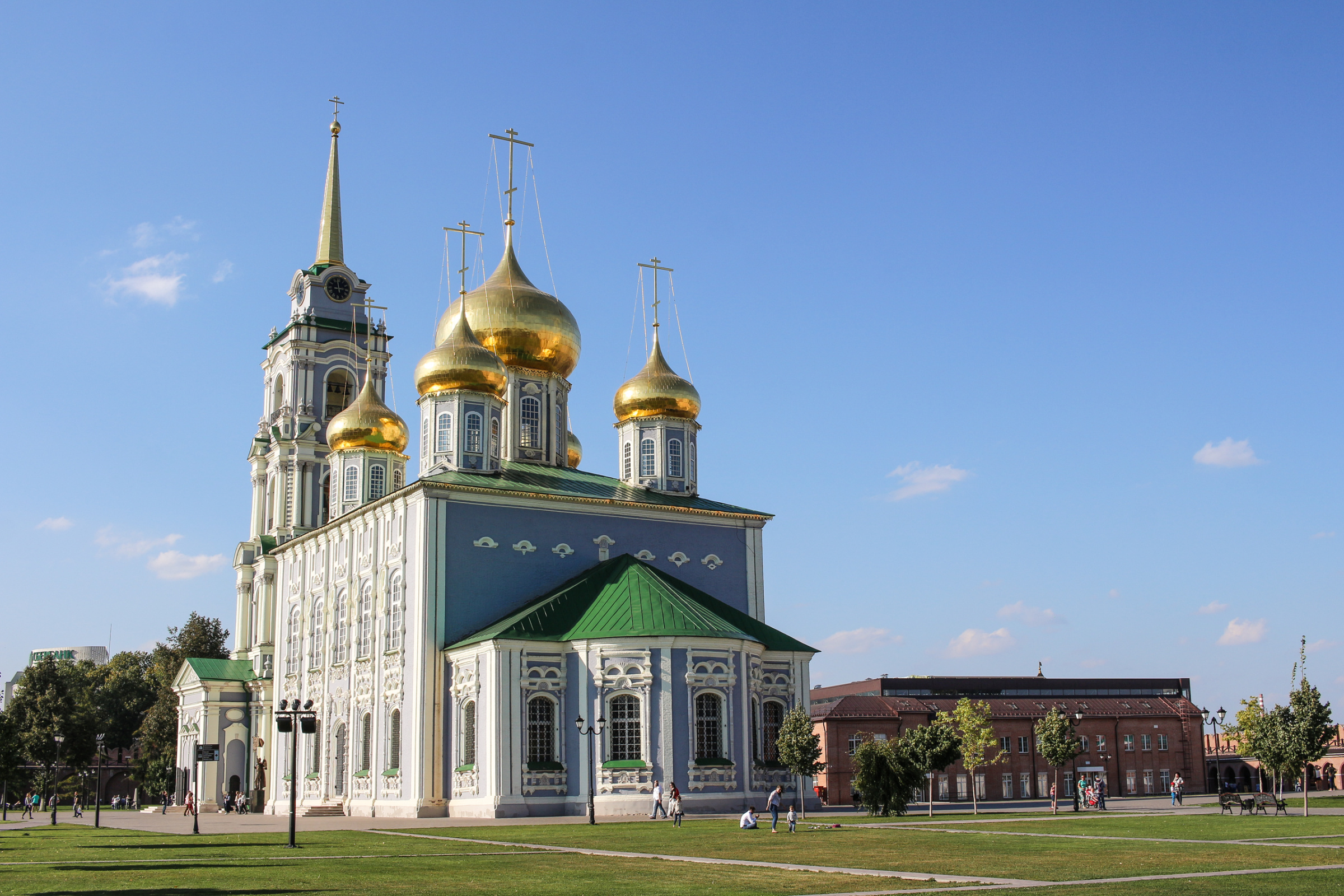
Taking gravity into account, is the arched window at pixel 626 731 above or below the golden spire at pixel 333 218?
below

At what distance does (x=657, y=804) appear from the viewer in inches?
1406

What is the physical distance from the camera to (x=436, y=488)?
42.5 meters

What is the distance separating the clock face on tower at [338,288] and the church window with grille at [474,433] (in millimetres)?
22951

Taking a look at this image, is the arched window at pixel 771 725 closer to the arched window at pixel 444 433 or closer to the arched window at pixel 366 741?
the arched window at pixel 366 741

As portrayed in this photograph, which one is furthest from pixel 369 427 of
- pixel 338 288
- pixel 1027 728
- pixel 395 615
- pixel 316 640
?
pixel 1027 728

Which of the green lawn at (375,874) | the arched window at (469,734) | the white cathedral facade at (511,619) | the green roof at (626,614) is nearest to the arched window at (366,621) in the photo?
the white cathedral facade at (511,619)

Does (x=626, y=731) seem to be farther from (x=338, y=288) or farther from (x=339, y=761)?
(x=338, y=288)

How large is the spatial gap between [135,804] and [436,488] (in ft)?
170

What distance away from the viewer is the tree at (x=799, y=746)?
3622cm

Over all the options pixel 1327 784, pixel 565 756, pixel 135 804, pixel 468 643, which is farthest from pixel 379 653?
pixel 1327 784

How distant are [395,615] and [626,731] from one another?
1016cm

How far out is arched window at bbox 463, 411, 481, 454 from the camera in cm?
4662

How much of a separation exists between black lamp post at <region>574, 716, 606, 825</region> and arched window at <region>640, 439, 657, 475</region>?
509 inches

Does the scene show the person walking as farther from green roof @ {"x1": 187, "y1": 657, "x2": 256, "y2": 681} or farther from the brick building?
green roof @ {"x1": 187, "y1": 657, "x2": 256, "y2": 681}
